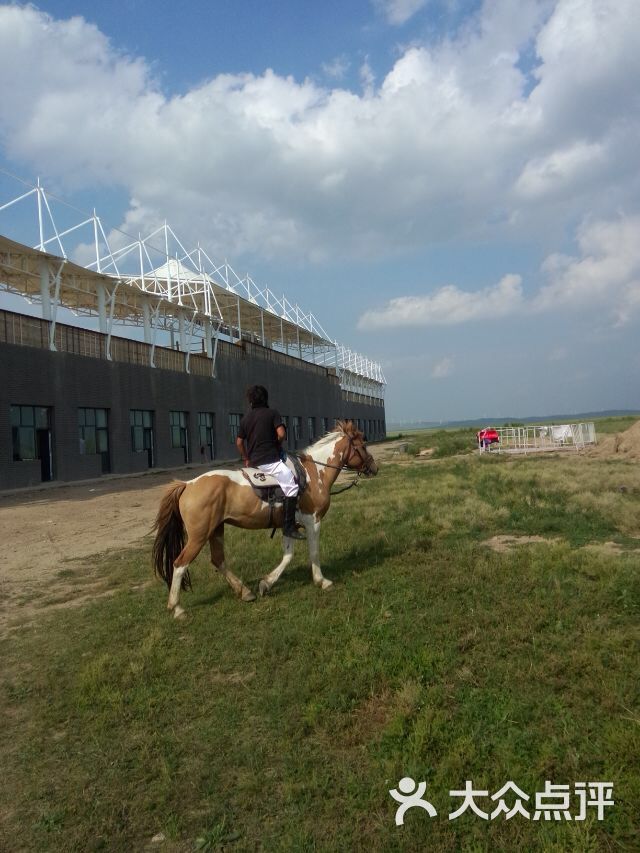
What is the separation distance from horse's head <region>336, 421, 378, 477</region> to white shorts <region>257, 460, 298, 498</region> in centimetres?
115

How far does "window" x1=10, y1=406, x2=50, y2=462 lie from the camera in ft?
73.7

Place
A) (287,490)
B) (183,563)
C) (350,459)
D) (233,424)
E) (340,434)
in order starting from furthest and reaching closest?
(233,424)
(340,434)
(350,459)
(287,490)
(183,563)

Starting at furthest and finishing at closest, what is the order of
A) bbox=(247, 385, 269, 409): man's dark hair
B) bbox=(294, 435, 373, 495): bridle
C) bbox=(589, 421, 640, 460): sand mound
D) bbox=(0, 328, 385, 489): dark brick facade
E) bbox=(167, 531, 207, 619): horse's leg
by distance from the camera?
1. bbox=(589, 421, 640, 460): sand mound
2. bbox=(0, 328, 385, 489): dark brick facade
3. bbox=(294, 435, 373, 495): bridle
4. bbox=(247, 385, 269, 409): man's dark hair
5. bbox=(167, 531, 207, 619): horse's leg

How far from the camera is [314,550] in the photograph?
694 centimetres

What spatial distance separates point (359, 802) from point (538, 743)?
3.61ft

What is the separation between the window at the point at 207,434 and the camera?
121 feet

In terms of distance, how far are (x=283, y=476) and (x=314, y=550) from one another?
0.95 meters

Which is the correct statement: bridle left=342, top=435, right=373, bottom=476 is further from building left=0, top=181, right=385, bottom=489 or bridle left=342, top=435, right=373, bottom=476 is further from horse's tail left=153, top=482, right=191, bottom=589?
building left=0, top=181, right=385, bottom=489

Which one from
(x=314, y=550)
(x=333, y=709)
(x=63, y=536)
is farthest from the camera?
(x=63, y=536)

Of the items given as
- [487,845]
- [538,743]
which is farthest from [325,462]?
[487,845]

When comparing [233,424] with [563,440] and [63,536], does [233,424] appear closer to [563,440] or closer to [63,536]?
[563,440]

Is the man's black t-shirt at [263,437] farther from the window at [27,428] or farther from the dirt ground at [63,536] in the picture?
the window at [27,428]

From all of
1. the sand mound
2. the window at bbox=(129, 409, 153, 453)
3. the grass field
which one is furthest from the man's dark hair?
the window at bbox=(129, 409, 153, 453)

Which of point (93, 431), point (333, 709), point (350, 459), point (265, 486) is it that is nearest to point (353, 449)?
point (350, 459)
